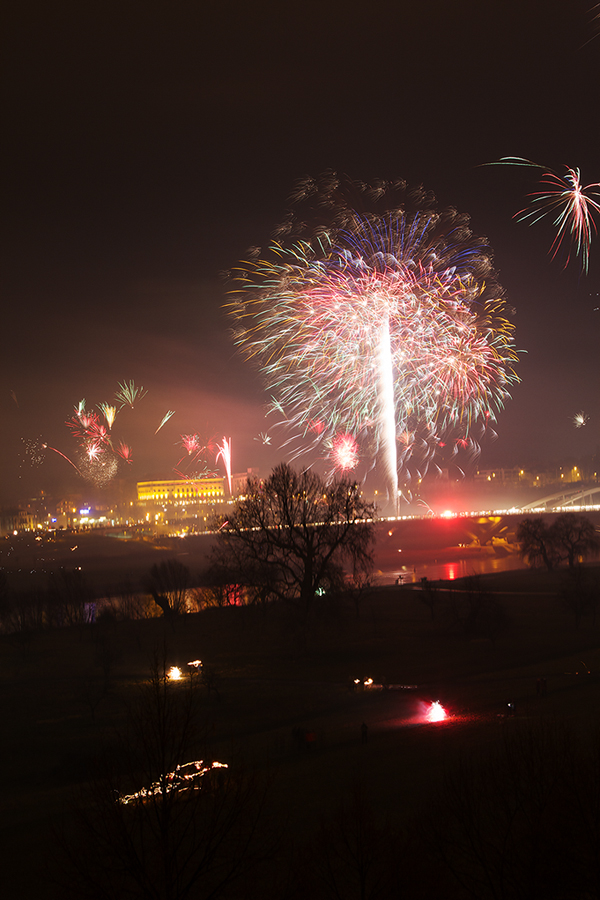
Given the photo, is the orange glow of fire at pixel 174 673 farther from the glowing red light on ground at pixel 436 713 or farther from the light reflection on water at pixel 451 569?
the light reflection on water at pixel 451 569

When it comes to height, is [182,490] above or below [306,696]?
above

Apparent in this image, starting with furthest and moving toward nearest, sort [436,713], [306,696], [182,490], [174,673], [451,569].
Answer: [182,490] → [451,569] → [174,673] → [306,696] → [436,713]

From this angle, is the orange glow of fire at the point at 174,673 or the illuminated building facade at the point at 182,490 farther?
the illuminated building facade at the point at 182,490

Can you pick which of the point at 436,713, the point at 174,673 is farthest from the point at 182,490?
the point at 436,713

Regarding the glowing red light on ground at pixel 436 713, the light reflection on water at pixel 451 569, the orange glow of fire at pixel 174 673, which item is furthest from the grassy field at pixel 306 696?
the light reflection on water at pixel 451 569

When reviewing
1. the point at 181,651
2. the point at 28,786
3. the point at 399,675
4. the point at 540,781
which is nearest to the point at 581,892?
the point at 540,781

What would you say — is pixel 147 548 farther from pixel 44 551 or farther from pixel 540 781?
pixel 540 781

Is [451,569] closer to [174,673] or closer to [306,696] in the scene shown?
[174,673]
